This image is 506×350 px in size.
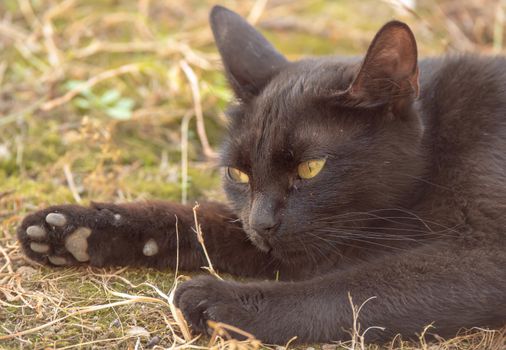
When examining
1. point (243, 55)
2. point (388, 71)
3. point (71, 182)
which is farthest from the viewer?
point (71, 182)

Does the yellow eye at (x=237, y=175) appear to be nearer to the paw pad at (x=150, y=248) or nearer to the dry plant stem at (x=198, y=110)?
the paw pad at (x=150, y=248)

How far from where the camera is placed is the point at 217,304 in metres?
2.04

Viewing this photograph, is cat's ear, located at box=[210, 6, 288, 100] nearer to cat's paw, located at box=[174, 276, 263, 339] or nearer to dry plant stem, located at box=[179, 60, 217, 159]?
cat's paw, located at box=[174, 276, 263, 339]

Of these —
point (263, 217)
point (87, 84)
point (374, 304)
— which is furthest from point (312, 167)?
point (87, 84)

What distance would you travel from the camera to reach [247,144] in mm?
2375

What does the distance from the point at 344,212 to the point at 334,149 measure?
8.1 inches

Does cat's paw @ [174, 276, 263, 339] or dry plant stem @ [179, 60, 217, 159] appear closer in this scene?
cat's paw @ [174, 276, 263, 339]

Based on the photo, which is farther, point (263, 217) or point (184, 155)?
point (184, 155)

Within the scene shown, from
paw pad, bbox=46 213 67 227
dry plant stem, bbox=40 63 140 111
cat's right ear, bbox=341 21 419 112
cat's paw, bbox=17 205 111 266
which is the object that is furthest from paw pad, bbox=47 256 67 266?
dry plant stem, bbox=40 63 140 111

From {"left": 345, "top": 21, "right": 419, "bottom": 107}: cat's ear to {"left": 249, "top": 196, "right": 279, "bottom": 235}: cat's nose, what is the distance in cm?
43

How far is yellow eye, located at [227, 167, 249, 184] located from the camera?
243 cm

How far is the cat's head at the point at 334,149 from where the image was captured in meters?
2.20

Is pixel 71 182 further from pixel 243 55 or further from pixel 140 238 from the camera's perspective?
pixel 243 55

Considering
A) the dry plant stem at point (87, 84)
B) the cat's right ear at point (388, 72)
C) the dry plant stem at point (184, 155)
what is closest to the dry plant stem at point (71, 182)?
the dry plant stem at point (184, 155)
